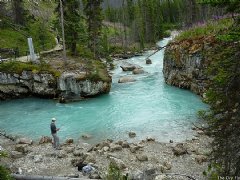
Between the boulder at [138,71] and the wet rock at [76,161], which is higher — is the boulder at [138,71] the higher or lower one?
the higher one

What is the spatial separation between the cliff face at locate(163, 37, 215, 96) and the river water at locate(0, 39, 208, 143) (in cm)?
107

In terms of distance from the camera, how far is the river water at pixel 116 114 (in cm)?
2323

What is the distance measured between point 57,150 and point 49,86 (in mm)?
15453

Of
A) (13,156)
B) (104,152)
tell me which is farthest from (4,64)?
(104,152)

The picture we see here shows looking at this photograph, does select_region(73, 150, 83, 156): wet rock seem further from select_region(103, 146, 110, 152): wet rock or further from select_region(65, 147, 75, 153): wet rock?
select_region(103, 146, 110, 152): wet rock

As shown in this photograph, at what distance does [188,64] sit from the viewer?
111ft

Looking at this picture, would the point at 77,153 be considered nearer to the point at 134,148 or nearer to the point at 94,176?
the point at 134,148

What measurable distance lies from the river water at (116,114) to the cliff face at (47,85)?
101cm

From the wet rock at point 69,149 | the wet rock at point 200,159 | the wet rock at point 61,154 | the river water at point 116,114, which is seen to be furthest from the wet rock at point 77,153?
the wet rock at point 200,159

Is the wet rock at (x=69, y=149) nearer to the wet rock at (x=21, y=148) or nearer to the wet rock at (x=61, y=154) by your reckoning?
the wet rock at (x=61, y=154)

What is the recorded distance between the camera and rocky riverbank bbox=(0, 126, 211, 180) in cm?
1667

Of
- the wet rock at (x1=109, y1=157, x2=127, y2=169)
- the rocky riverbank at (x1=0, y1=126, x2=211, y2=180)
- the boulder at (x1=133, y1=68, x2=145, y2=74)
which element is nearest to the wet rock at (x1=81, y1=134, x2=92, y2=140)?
the rocky riverbank at (x1=0, y1=126, x2=211, y2=180)

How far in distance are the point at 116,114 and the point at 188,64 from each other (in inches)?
421

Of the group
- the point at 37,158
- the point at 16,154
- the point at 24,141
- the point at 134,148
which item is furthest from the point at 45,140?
the point at 134,148
